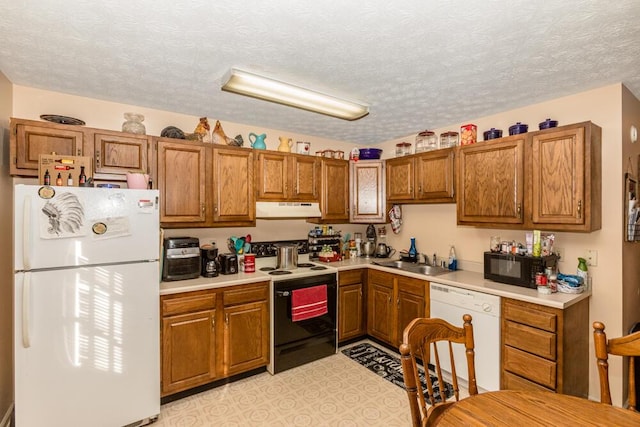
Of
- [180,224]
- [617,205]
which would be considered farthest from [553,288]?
[180,224]

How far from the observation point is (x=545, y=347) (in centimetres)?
221

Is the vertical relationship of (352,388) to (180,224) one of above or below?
below

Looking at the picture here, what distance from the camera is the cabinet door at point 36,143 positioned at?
2219 mm

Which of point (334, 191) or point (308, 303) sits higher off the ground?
point (334, 191)

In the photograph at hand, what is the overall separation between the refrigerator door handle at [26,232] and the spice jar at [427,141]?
136 inches

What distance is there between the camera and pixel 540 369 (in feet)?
7.34

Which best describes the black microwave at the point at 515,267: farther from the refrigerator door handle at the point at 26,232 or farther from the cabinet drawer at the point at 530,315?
the refrigerator door handle at the point at 26,232

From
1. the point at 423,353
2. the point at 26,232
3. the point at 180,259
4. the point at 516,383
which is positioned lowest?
the point at 516,383

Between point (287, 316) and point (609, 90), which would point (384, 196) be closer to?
point (287, 316)

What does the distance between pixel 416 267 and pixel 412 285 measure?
55 cm

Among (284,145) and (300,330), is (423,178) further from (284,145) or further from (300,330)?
(300,330)

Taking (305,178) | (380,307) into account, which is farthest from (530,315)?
(305,178)

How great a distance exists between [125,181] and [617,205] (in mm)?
3942

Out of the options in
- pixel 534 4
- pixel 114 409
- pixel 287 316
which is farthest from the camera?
pixel 287 316
